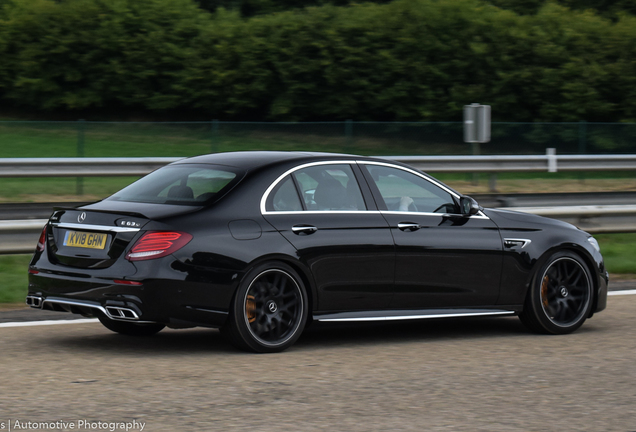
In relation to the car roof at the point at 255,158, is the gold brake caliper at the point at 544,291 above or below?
below

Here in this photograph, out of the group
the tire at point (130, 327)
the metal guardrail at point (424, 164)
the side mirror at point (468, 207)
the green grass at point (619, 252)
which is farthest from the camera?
the metal guardrail at point (424, 164)

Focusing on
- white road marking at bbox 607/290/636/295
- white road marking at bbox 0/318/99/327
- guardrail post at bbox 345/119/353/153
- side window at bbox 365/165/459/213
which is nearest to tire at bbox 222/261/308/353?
side window at bbox 365/165/459/213

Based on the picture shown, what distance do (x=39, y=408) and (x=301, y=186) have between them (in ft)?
9.14

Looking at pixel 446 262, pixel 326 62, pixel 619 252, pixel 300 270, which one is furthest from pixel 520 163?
pixel 300 270

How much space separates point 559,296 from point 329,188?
2280 millimetres

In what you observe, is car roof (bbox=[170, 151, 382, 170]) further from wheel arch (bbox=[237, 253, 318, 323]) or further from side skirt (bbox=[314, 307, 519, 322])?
side skirt (bbox=[314, 307, 519, 322])

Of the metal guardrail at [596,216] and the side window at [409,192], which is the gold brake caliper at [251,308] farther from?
the metal guardrail at [596,216]

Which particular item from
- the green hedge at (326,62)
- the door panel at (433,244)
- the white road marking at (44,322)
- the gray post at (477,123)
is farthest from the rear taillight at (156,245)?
the green hedge at (326,62)

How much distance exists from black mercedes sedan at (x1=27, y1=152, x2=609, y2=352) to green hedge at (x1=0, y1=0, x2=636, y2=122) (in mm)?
19562

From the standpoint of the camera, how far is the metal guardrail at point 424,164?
16766mm

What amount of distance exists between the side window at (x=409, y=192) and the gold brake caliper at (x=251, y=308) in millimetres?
1422

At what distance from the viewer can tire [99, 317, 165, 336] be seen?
7.97m

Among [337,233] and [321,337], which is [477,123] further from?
A: [337,233]

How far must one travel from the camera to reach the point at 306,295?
7.38m
